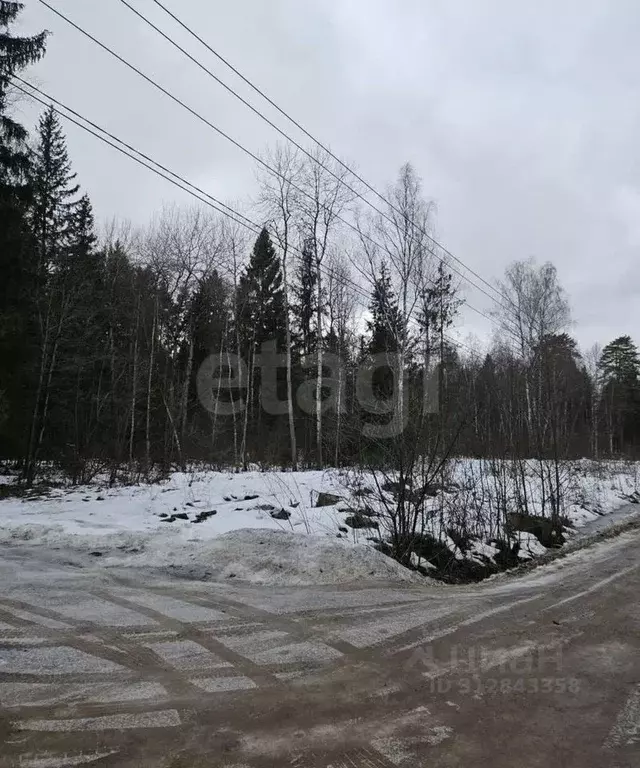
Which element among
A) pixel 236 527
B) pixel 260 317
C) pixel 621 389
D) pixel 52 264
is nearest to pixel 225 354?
pixel 260 317

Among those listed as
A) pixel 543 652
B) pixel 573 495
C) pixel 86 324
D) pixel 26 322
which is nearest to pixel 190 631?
pixel 543 652

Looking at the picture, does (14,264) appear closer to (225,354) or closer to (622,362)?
(225,354)

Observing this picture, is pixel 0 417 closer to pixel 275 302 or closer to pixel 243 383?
pixel 243 383

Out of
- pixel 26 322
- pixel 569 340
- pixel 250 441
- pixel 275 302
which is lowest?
pixel 250 441

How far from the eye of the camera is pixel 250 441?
28.3 meters

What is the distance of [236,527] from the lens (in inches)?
335

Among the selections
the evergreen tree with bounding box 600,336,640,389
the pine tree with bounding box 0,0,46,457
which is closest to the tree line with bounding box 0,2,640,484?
the pine tree with bounding box 0,0,46,457

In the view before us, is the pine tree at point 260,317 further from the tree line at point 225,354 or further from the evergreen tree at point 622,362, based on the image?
the evergreen tree at point 622,362

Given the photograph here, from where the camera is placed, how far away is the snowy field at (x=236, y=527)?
677 cm

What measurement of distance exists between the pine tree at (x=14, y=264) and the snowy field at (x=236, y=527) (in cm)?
549

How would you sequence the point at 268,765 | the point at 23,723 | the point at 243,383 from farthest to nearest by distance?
the point at 243,383 → the point at 23,723 → the point at 268,765

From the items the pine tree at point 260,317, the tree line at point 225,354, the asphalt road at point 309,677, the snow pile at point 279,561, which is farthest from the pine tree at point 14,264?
the pine tree at point 260,317

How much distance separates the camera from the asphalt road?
2668 millimetres

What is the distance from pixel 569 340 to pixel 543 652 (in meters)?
28.3
